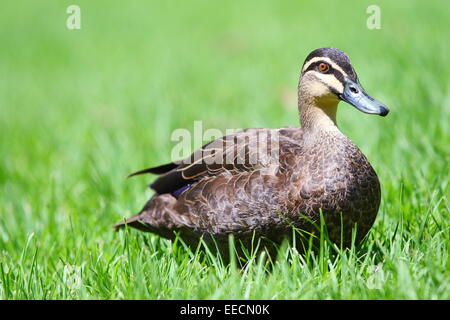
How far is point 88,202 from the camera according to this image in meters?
4.66

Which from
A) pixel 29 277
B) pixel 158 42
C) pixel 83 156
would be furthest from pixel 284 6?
pixel 29 277

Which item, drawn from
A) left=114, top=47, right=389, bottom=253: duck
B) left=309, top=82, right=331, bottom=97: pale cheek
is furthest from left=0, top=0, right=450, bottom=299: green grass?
left=309, top=82, right=331, bottom=97: pale cheek

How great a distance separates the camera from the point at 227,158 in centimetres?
331

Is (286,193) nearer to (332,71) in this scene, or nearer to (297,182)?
(297,182)

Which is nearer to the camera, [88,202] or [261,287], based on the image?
[261,287]

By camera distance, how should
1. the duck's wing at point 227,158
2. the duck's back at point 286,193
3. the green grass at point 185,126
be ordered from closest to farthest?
the green grass at point 185,126
the duck's back at point 286,193
the duck's wing at point 227,158

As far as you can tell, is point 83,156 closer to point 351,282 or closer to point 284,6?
point 351,282

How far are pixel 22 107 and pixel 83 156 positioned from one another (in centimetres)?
260

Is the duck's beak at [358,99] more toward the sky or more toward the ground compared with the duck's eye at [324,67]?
more toward the ground

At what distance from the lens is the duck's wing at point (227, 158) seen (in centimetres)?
322

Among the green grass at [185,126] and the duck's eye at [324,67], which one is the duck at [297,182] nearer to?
the duck's eye at [324,67]

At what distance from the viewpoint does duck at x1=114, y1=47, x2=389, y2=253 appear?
2973mm

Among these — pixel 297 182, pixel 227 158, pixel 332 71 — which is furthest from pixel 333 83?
pixel 227 158

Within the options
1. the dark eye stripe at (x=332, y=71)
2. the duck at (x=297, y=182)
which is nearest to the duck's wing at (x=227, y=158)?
the duck at (x=297, y=182)
